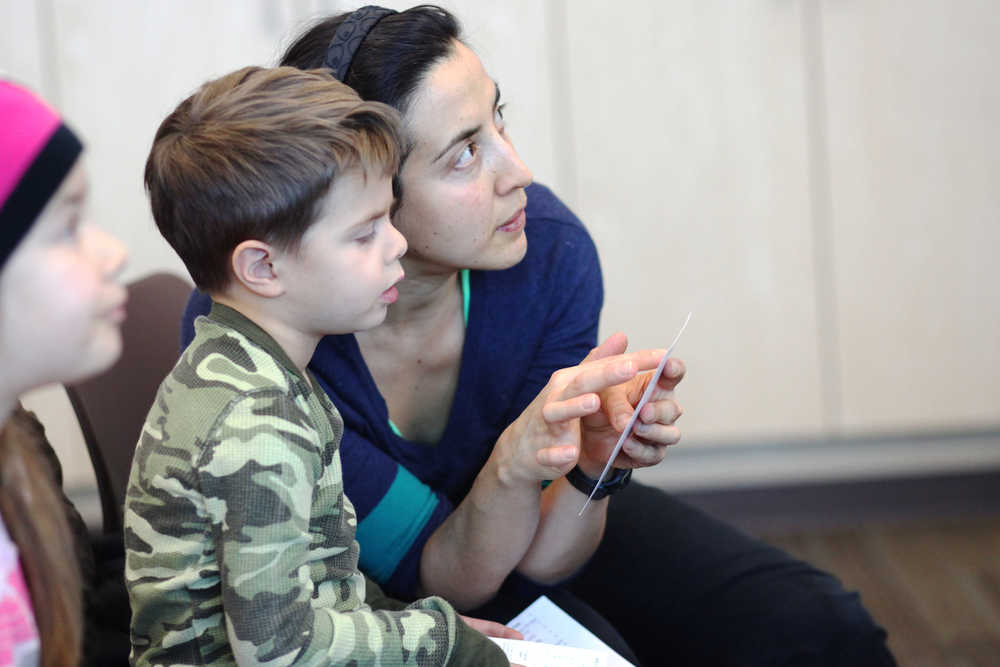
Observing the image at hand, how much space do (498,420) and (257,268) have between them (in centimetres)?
46

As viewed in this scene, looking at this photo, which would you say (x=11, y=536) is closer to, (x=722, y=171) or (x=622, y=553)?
(x=622, y=553)

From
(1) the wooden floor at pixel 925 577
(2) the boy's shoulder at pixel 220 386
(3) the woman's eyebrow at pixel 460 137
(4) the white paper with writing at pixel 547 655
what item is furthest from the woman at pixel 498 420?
(1) the wooden floor at pixel 925 577

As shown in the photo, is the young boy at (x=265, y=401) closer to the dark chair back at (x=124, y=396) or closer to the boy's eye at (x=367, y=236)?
the boy's eye at (x=367, y=236)

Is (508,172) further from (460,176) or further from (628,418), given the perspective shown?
(628,418)

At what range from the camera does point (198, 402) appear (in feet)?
2.81

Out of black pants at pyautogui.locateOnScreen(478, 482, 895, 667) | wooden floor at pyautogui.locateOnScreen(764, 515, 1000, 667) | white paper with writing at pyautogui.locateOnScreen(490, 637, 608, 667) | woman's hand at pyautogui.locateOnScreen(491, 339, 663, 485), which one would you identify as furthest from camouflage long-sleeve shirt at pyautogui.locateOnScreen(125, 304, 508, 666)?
wooden floor at pyautogui.locateOnScreen(764, 515, 1000, 667)

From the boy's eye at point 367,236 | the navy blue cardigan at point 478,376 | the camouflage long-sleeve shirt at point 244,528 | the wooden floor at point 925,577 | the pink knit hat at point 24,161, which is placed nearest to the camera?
the pink knit hat at point 24,161

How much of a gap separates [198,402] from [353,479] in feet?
1.07

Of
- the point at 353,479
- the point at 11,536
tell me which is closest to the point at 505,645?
the point at 353,479

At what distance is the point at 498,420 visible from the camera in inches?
51.2

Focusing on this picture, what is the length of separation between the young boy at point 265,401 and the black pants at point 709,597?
41 centimetres

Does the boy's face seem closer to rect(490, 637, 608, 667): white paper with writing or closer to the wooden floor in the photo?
rect(490, 637, 608, 667): white paper with writing

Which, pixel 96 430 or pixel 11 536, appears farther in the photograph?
pixel 96 430

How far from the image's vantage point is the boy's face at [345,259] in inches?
36.1
